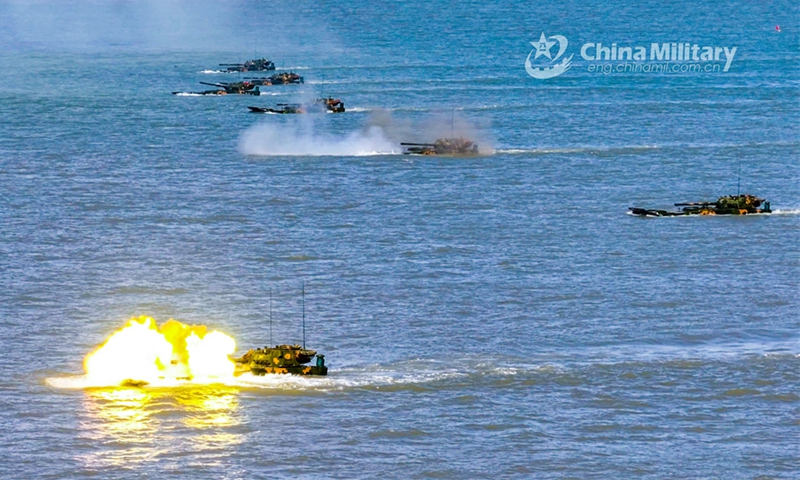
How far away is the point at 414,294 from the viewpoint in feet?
276


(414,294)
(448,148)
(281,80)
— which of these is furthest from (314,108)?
(414,294)

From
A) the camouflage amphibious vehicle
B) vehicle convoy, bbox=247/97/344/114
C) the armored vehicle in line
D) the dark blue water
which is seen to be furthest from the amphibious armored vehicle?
the camouflage amphibious vehicle

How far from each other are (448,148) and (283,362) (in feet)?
224

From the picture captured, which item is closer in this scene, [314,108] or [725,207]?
[725,207]

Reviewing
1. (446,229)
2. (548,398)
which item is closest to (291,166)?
(446,229)

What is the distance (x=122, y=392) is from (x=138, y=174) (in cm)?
5582

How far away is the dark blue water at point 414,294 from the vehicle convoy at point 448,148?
1620mm

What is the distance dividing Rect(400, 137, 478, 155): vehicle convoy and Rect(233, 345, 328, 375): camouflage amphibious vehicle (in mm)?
67049

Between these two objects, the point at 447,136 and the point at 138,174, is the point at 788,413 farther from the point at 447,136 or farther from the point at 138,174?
the point at 447,136

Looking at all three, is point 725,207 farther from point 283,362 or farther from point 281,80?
point 281,80

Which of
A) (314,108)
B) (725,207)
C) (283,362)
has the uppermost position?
(314,108)

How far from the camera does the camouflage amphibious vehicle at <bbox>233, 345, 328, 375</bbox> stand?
69875 millimetres

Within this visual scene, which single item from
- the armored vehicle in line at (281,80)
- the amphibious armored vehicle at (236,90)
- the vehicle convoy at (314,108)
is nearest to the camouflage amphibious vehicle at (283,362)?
the vehicle convoy at (314,108)

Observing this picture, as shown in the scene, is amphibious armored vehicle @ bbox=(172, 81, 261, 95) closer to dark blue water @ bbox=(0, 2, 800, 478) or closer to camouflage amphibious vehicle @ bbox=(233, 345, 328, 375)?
dark blue water @ bbox=(0, 2, 800, 478)
